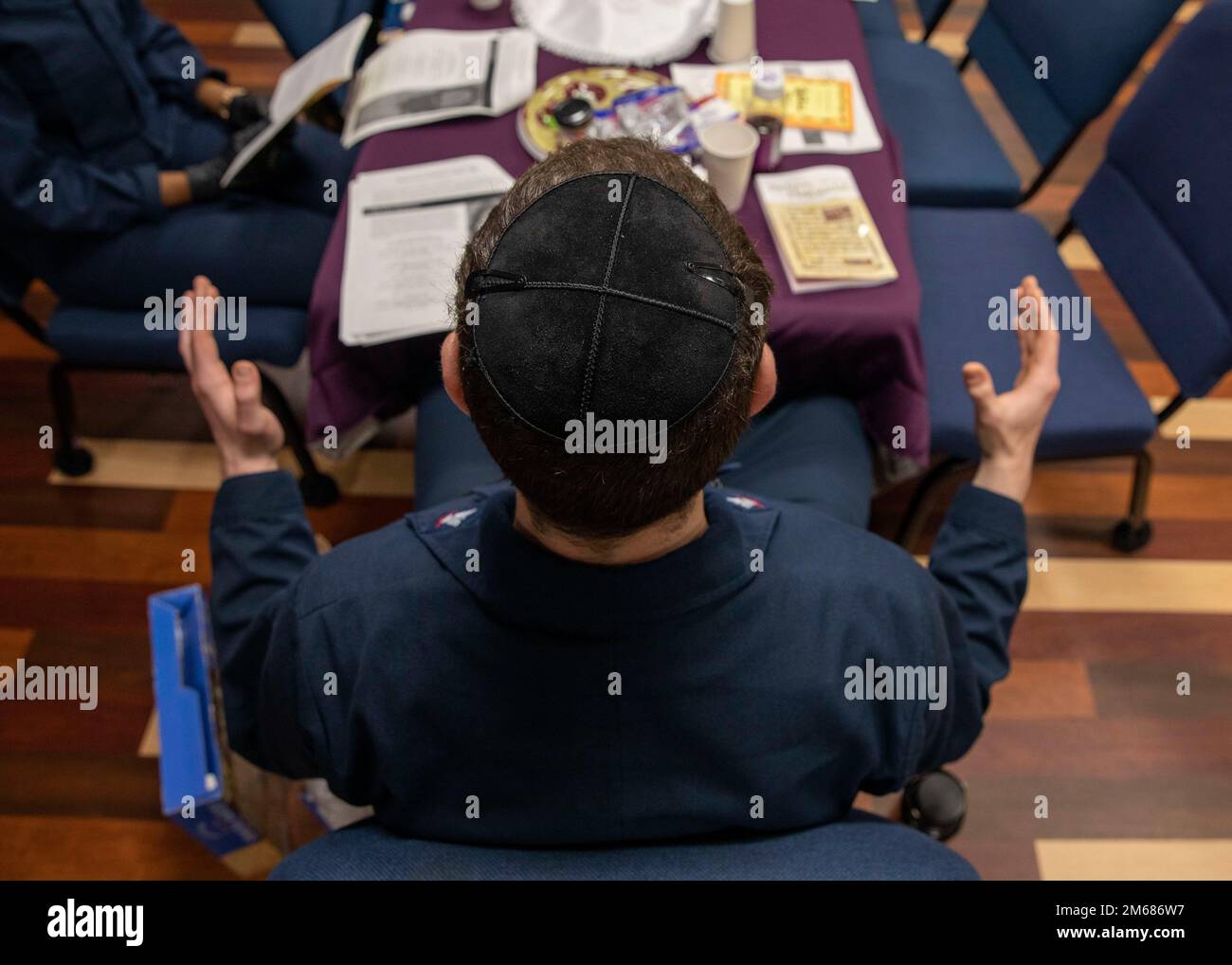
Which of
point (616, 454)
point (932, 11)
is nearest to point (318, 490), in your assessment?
point (616, 454)

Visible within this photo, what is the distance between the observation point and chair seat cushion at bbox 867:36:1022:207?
1984mm

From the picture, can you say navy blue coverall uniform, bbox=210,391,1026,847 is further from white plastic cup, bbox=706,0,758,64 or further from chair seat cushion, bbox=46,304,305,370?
white plastic cup, bbox=706,0,758,64

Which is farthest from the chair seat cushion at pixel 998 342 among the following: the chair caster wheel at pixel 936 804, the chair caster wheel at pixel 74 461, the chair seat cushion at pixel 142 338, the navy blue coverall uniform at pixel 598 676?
the chair caster wheel at pixel 74 461

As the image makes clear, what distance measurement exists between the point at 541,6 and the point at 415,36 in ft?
0.84

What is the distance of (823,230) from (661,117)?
350mm

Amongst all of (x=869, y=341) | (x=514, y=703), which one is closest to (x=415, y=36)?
(x=869, y=341)

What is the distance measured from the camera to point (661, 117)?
151cm

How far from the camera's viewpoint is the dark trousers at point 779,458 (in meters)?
1.45

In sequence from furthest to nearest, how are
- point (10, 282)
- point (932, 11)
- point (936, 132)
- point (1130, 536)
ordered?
1. point (932, 11)
2. point (936, 132)
3. point (1130, 536)
4. point (10, 282)

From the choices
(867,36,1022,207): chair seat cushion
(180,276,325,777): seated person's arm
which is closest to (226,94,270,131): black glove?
(180,276,325,777): seated person's arm

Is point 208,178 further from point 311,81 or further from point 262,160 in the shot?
point 311,81

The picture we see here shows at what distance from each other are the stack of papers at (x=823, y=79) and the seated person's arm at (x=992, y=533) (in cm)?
54

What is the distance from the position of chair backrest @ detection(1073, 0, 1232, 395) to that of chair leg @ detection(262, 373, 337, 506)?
5.54 ft
